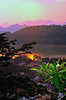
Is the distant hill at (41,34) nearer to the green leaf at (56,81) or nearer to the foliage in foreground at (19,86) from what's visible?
the foliage in foreground at (19,86)

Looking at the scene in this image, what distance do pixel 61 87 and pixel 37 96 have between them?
25.9 ft

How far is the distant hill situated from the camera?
9663 centimetres

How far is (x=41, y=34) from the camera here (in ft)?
349

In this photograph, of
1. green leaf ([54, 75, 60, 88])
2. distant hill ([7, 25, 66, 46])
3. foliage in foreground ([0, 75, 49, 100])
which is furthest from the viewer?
distant hill ([7, 25, 66, 46])

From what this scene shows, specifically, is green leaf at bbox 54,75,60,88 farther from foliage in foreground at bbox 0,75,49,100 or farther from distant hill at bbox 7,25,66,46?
distant hill at bbox 7,25,66,46

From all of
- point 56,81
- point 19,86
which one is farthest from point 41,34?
point 56,81

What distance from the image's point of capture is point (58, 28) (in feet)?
344

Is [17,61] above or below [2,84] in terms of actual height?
below

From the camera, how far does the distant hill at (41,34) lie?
317 feet

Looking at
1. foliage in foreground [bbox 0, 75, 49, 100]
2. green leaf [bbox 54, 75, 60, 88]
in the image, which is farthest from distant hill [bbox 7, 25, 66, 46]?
green leaf [bbox 54, 75, 60, 88]

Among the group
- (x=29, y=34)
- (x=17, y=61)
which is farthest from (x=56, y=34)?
(x=17, y=61)

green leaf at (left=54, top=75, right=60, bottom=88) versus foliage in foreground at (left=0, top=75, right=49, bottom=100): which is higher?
green leaf at (left=54, top=75, right=60, bottom=88)

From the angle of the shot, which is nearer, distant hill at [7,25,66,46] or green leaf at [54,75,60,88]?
green leaf at [54,75,60,88]

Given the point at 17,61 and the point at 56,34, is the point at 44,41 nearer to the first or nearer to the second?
the point at 56,34
